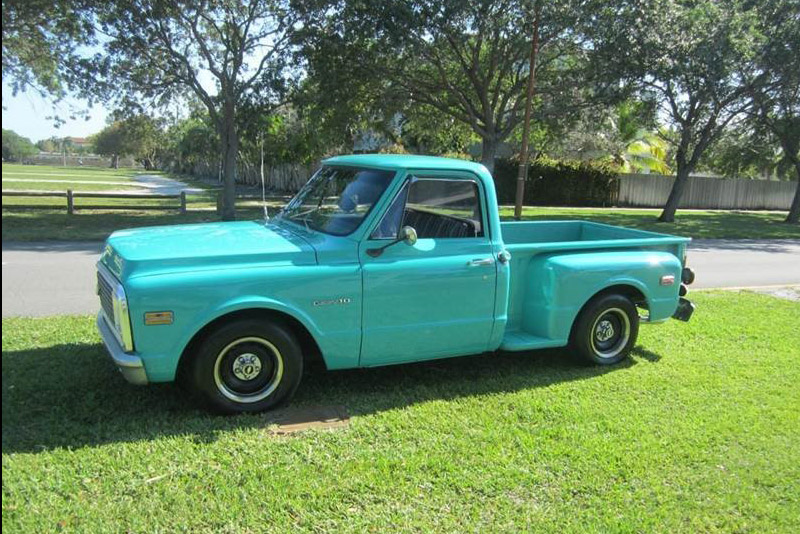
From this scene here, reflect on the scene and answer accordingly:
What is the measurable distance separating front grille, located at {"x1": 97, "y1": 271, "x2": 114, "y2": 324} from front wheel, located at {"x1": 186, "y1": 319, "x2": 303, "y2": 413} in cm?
70

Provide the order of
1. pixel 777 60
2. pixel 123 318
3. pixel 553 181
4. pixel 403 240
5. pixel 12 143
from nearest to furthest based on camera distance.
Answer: pixel 12 143, pixel 123 318, pixel 403 240, pixel 777 60, pixel 553 181

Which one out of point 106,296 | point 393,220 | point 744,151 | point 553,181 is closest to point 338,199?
point 393,220

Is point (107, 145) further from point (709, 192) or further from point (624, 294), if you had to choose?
point (624, 294)

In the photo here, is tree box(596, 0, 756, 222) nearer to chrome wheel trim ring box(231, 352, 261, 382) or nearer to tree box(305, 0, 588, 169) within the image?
tree box(305, 0, 588, 169)

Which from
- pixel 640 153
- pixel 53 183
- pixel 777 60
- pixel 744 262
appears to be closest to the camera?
pixel 744 262

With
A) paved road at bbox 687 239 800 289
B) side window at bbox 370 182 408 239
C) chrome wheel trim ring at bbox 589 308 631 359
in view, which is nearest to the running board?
chrome wheel trim ring at bbox 589 308 631 359

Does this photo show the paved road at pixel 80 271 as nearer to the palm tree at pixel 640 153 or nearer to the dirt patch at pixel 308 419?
the dirt patch at pixel 308 419

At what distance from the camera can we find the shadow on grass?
408 centimetres

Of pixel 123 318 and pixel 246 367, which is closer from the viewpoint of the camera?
pixel 123 318

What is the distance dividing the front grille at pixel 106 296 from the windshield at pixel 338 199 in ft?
5.21

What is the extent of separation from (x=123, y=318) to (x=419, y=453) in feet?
6.87

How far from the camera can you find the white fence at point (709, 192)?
35.2 metres

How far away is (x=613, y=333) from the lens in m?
6.07

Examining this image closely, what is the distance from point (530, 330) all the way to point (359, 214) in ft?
6.37
